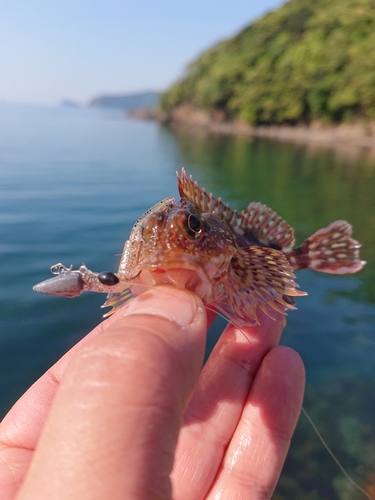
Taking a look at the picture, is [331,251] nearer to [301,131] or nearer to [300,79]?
[301,131]

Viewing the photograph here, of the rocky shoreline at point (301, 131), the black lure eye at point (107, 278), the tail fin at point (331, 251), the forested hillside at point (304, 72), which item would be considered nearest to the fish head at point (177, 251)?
the black lure eye at point (107, 278)

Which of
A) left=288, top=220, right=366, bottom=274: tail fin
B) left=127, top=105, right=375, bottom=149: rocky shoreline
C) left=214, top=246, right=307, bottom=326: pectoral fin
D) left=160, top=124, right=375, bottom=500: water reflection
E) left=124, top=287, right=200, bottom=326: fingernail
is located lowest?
left=160, top=124, right=375, bottom=500: water reflection

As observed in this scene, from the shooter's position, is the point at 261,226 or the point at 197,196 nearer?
the point at 197,196

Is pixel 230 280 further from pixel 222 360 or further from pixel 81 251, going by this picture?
pixel 81 251

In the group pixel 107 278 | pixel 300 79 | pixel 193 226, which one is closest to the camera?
pixel 107 278

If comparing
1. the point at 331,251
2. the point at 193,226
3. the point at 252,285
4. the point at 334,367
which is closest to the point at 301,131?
the point at 334,367

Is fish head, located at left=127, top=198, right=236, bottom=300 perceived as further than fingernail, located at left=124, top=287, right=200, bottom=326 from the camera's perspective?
Yes

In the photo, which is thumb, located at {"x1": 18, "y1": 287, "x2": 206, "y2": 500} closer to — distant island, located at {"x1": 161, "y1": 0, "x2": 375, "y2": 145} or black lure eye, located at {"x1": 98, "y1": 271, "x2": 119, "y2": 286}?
black lure eye, located at {"x1": 98, "y1": 271, "x2": 119, "y2": 286}

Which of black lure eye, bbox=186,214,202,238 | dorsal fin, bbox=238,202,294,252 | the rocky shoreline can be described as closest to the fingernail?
black lure eye, bbox=186,214,202,238

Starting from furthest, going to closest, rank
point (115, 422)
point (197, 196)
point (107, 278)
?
point (197, 196), point (107, 278), point (115, 422)
